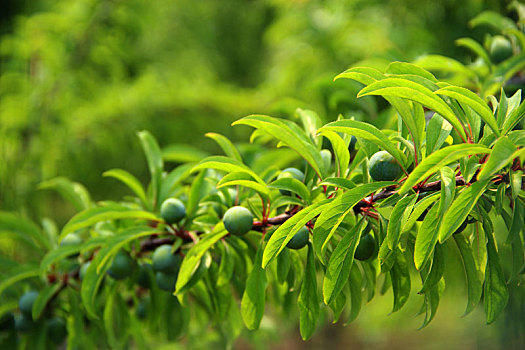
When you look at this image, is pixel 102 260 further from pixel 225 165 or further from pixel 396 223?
pixel 396 223

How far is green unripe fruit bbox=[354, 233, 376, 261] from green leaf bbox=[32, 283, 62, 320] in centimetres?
38

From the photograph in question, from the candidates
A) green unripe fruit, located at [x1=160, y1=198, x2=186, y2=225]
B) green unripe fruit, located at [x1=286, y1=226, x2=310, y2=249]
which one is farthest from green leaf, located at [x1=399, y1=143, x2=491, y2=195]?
green unripe fruit, located at [x1=160, y1=198, x2=186, y2=225]

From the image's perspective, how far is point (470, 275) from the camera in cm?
38

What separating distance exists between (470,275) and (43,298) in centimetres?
48

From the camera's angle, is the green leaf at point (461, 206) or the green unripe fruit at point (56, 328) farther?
the green unripe fruit at point (56, 328)

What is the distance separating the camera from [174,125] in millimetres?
1470

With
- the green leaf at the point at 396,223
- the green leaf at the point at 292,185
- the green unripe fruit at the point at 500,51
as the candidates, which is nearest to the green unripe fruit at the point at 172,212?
the green leaf at the point at 292,185

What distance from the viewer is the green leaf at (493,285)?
1.16 feet

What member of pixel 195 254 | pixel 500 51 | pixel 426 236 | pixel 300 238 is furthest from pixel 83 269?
pixel 500 51

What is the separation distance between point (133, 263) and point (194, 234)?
98 millimetres

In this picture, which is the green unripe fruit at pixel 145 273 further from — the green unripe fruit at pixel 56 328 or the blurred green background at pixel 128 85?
the blurred green background at pixel 128 85

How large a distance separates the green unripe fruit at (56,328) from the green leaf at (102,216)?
0.61 ft

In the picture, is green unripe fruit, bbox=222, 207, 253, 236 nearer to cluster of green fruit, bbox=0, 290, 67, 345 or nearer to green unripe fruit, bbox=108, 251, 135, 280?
green unripe fruit, bbox=108, 251, 135, 280

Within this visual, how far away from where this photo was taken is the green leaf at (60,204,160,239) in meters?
0.47
